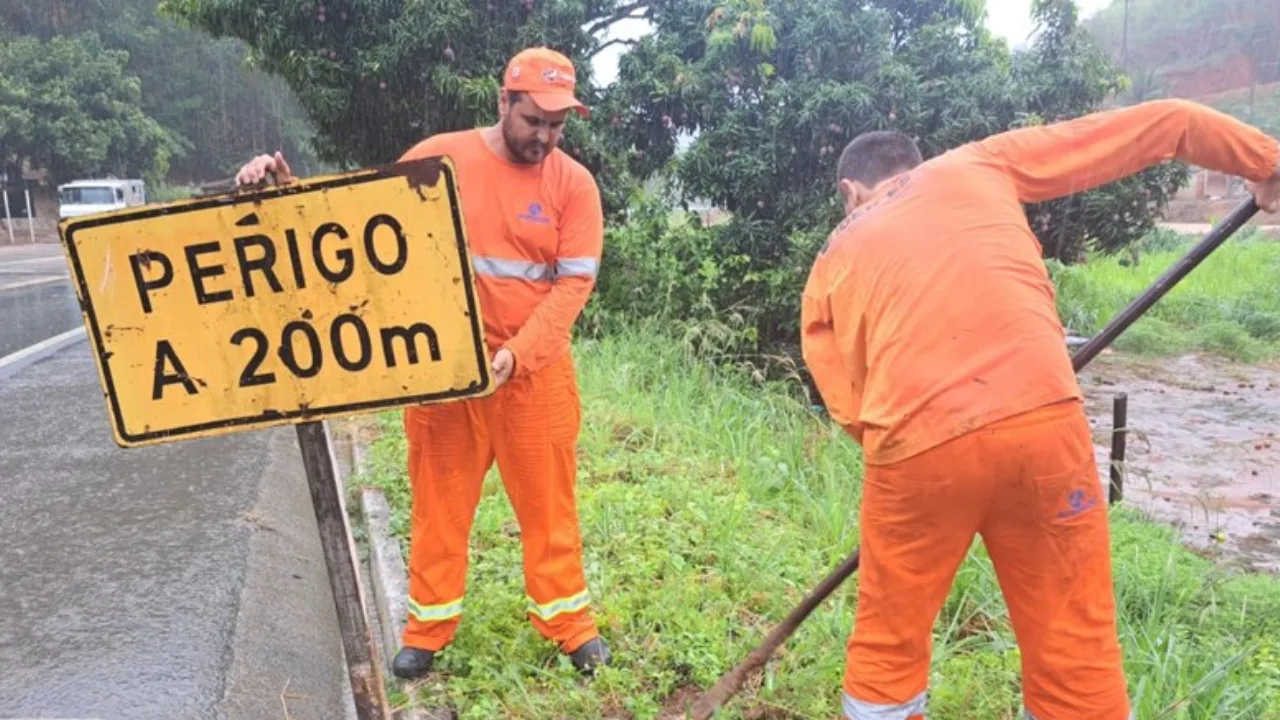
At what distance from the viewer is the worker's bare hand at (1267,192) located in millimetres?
Answer: 2365

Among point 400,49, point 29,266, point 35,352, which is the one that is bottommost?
point 29,266

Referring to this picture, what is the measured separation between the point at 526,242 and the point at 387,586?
148 centimetres

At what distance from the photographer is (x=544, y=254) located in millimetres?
3020

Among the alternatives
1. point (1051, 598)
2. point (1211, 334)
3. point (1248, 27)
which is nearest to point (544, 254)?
point (1051, 598)

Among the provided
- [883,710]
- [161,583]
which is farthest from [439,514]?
[161,583]

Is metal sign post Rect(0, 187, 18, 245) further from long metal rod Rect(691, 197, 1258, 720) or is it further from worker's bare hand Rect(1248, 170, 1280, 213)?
worker's bare hand Rect(1248, 170, 1280, 213)

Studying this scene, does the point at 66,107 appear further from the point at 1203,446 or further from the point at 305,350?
the point at 305,350

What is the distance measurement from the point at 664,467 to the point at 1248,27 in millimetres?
61532

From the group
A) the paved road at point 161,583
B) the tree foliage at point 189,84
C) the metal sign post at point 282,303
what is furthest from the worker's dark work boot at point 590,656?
the tree foliage at point 189,84

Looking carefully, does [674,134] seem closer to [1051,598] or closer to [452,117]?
[452,117]

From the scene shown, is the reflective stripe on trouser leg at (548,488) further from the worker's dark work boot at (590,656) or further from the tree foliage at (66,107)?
the tree foliage at (66,107)

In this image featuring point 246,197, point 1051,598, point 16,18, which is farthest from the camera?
point 16,18

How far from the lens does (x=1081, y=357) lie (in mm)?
2559

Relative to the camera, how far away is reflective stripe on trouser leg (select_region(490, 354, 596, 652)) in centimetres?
301
